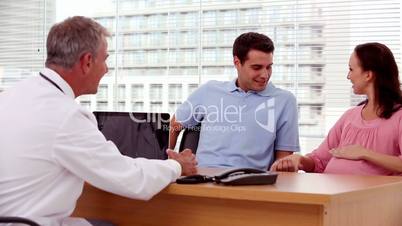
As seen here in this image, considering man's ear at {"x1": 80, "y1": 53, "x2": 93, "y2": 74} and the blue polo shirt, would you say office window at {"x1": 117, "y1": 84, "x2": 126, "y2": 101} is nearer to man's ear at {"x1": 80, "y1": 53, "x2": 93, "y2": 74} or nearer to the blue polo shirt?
the blue polo shirt

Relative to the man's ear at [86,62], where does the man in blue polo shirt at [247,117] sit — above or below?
below

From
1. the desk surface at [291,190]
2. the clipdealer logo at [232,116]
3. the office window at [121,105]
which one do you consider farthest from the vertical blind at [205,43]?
the desk surface at [291,190]

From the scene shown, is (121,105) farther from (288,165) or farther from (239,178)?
(239,178)

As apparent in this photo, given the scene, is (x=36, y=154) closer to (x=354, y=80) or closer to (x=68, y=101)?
(x=68, y=101)

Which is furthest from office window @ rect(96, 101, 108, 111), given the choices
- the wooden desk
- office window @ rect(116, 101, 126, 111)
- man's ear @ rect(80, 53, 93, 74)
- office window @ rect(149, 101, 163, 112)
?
man's ear @ rect(80, 53, 93, 74)

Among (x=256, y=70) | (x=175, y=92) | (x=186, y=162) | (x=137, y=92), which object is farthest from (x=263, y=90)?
(x=137, y=92)

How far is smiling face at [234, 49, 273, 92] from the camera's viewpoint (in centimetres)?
310

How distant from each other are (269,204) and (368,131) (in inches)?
43.2

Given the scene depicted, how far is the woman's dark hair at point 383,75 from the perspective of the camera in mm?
2648

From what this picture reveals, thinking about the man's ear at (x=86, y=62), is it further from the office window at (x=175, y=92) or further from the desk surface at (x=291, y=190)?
the office window at (x=175, y=92)

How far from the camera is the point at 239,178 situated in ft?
5.76

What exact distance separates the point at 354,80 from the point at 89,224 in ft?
5.05

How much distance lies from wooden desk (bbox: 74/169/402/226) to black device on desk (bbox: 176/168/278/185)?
0.04m

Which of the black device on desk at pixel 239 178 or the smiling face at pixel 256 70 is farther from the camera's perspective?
the smiling face at pixel 256 70
